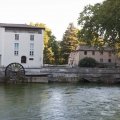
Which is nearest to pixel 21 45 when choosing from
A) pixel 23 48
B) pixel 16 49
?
pixel 23 48

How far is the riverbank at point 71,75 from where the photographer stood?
2744 inches

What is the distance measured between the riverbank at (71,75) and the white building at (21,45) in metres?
A: 10.4

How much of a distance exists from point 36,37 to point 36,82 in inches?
596

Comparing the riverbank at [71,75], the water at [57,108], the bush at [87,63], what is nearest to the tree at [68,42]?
the bush at [87,63]

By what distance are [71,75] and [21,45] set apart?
14382mm

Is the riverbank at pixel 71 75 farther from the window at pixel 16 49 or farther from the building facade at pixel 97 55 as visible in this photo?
the building facade at pixel 97 55

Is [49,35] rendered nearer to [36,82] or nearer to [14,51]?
[14,51]

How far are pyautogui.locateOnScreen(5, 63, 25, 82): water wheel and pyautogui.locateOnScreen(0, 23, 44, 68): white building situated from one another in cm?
1272

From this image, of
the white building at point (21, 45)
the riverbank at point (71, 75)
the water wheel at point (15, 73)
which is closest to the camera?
the water wheel at point (15, 73)

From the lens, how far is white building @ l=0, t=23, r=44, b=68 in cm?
8094

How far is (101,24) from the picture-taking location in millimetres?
63562

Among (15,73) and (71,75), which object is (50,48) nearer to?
(71,75)

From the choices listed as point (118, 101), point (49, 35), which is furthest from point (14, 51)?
point (118, 101)

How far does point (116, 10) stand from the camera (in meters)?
54.4
